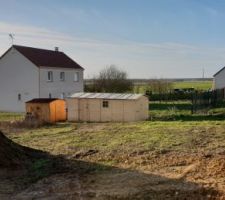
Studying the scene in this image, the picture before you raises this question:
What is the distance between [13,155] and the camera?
14.7 m

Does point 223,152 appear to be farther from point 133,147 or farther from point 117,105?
point 117,105

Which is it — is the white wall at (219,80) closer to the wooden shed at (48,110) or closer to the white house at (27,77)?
the white house at (27,77)

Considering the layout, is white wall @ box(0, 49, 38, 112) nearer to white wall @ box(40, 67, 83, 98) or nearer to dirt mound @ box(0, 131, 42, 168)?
white wall @ box(40, 67, 83, 98)

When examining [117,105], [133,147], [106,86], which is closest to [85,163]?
[133,147]

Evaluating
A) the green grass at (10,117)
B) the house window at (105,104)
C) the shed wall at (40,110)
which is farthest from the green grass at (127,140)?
the green grass at (10,117)

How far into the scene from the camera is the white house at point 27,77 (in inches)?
1708

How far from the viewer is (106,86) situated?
57.6 m

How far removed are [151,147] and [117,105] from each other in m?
15.2

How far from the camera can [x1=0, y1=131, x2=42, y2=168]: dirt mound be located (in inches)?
552

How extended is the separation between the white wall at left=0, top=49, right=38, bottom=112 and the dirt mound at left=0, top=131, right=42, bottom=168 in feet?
91.3

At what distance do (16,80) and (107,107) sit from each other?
14.9 metres

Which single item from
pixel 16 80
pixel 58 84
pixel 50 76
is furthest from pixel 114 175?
pixel 58 84

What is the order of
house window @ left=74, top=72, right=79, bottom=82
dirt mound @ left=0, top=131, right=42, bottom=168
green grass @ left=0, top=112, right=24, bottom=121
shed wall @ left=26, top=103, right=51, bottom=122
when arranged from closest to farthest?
dirt mound @ left=0, top=131, right=42, bottom=168 < shed wall @ left=26, top=103, right=51, bottom=122 < green grass @ left=0, top=112, right=24, bottom=121 < house window @ left=74, top=72, right=79, bottom=82

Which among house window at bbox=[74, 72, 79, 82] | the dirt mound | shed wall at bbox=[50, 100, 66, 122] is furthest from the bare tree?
the dirt mound
